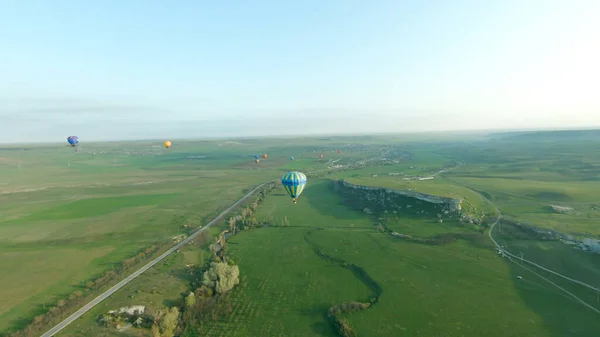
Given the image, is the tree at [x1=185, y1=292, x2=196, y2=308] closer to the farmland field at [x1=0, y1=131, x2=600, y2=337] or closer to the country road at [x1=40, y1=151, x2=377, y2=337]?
the farmland field at [x1=0, y1=131, x2=600, y2=337]

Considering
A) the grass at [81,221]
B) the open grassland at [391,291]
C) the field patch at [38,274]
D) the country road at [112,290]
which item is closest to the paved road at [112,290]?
the country road at [112,290]

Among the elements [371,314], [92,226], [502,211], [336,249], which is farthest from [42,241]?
[502,211]

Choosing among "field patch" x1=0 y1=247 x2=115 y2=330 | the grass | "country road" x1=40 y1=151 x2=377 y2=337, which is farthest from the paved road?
"field patch" x1=0 y1=247 x2=115 y2=330

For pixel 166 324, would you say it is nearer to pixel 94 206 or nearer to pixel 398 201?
pixel 398 201

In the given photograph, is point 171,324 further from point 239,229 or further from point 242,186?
point 242,186

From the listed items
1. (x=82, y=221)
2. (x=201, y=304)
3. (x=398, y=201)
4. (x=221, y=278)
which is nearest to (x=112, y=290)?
(x=201, y=304)

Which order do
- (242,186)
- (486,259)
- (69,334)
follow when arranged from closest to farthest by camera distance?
1. (69,334)
2. (486,259)
3. (242,186)

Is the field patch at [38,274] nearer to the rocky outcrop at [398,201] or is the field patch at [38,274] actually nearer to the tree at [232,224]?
the tree at [232,224]
